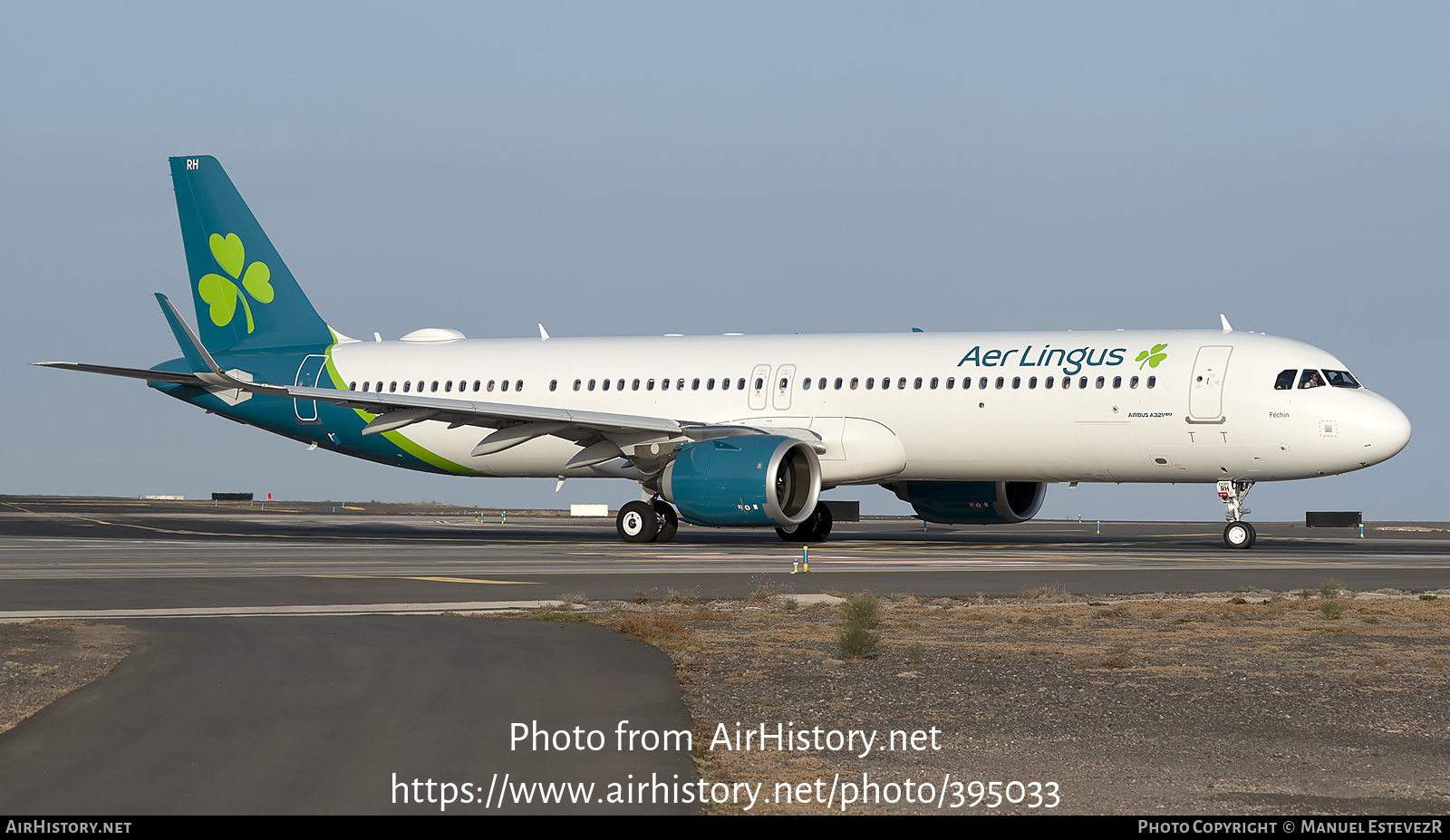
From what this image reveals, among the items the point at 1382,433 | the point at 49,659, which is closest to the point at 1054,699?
the point at 49,659

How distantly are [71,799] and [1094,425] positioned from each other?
23.9m

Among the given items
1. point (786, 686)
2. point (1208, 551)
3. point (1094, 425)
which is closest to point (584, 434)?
point (1094, 425)

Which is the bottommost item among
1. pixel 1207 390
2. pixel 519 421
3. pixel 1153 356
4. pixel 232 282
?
pixel 519 421

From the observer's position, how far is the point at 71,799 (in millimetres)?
7031

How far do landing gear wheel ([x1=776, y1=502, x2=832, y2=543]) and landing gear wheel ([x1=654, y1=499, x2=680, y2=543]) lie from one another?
2.54m

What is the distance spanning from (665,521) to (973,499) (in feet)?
23.5

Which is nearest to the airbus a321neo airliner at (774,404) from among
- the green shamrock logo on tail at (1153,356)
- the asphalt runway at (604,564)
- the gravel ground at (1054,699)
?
the green shamrock logo on tail at (1153,356)

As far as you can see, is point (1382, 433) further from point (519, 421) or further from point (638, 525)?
point (519, 421)

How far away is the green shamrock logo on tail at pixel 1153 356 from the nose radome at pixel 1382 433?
3.74m

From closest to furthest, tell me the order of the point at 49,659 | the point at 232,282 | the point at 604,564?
the point at 49,659 → the point at 604,564 → the point at 232,282

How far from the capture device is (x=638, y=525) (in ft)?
106

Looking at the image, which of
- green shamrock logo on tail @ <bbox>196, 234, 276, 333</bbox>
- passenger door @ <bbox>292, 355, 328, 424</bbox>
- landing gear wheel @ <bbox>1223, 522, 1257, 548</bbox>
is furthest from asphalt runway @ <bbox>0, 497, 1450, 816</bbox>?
green shamrock logo on tail @ <bbox>196, 234, 276, 333</bbox>

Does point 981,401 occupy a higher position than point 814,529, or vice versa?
point 981,401
